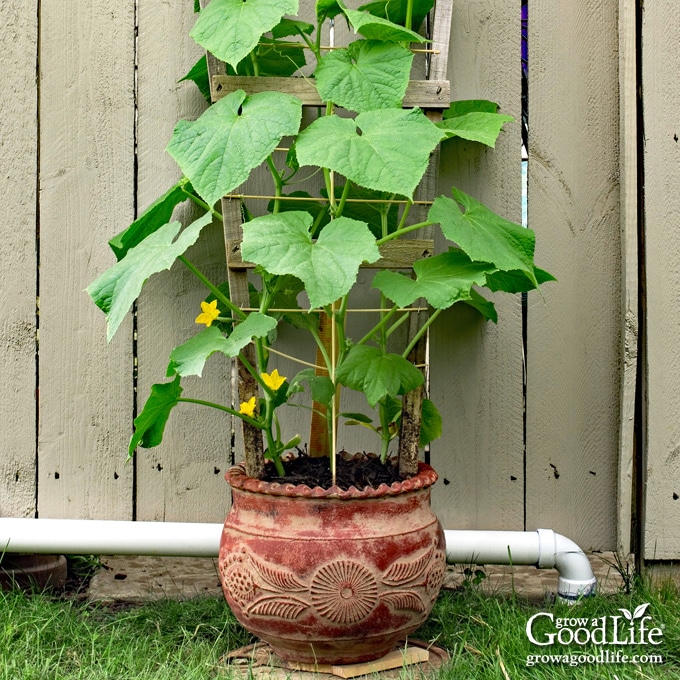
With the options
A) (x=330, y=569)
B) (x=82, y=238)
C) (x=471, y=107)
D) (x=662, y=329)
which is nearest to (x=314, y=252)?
(x=330, y=569)

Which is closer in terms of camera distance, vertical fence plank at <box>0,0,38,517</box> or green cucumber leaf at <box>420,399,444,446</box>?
green cucumber leaf at <box>420,399,444,446</box>

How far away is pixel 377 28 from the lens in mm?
1312

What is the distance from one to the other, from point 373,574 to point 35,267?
969 mm

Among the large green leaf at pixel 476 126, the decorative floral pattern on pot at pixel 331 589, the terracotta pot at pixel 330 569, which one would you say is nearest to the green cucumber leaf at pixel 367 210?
the large green leaf at pixel 476 126

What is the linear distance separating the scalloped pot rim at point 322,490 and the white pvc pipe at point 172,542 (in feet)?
1.02

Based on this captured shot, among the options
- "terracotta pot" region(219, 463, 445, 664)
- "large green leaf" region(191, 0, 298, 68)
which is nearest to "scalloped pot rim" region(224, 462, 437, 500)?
"terracotta pot" region(219, 463, 445, 664)

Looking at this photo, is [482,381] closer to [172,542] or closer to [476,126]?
[476,126]

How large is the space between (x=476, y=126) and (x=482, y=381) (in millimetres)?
540

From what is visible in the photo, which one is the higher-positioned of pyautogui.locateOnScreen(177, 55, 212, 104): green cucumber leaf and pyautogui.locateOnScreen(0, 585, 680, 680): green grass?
pyautogui.locateOnScreen(177, 55, 212, 104): green cucumber leaf

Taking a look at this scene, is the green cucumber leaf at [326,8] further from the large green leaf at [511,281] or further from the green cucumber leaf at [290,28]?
the large green leaf at [511,281]

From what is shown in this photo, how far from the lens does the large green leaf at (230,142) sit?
3.99 feet

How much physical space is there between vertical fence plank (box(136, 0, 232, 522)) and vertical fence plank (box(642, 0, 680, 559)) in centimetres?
89

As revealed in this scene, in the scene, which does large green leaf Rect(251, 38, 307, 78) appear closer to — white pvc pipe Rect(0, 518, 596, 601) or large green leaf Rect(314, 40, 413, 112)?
large green leaf Rect(314, 40, 413, 112)

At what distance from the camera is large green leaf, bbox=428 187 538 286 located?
1.28 m
